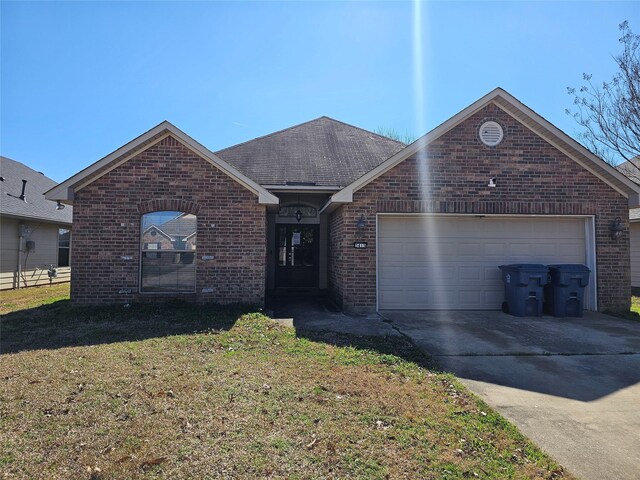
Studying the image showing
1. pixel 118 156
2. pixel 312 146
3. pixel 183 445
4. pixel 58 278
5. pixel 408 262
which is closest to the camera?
pixel 183 445

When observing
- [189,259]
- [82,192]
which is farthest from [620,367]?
[82,192]

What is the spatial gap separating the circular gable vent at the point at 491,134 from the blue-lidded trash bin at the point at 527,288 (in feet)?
10.00

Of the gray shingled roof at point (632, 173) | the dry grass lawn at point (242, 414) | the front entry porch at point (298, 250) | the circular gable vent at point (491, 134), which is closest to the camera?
the dry grass lawn at point (242, 414)

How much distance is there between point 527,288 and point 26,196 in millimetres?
17234

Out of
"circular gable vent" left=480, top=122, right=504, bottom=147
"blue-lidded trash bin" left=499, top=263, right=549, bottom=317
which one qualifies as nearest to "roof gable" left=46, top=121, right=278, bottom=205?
"circular gable vent" left=480, top=122, right=504, bottom=147

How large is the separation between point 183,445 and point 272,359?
7.64 feet

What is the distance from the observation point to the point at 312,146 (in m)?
13.9

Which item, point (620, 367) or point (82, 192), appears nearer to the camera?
point (620, 367)

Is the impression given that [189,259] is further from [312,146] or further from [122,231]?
[312,146]

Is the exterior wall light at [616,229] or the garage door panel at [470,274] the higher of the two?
the exterior wall light at [616,229]

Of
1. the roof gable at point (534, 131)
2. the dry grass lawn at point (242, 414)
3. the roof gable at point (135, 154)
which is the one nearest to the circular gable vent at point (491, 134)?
the roof gable at point (534, 131)

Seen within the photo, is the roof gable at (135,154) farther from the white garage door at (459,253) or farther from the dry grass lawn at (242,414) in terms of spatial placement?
the dry grass lawn at (242,414)

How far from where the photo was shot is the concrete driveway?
3.19 meters

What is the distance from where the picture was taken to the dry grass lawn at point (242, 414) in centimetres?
279
